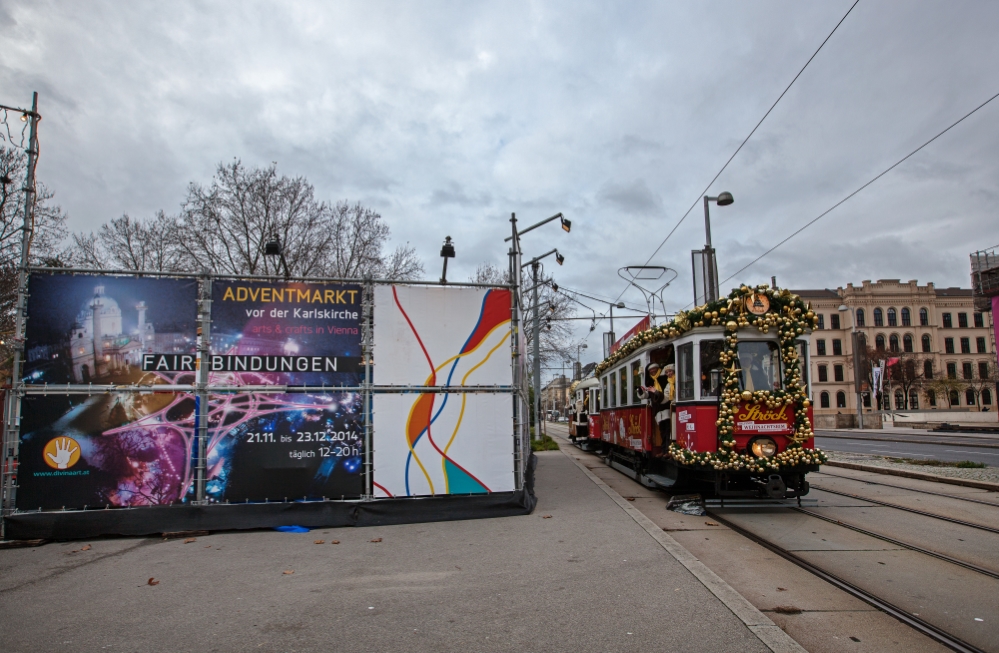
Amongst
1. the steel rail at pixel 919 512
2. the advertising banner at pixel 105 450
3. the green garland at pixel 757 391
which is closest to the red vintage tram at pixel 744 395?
the green garland at pixel 757 391

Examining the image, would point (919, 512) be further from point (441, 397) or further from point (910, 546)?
point (441, 397)

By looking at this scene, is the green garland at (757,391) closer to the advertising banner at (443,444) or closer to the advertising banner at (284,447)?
the advertising banner at (443,444)

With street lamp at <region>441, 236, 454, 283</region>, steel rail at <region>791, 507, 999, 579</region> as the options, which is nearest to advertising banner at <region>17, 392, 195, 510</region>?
street lamp at <region>441, 236, 454, 283</region>

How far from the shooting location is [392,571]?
6395 millimetres

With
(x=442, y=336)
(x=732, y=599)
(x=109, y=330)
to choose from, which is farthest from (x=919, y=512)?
(x=109, y=330)

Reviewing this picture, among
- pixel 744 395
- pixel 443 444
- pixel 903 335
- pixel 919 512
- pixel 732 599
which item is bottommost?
pixel 919 512

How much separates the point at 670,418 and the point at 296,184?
80.3ft

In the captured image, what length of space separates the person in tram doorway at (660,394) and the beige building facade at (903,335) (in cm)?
7165

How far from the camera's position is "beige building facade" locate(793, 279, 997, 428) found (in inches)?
2992

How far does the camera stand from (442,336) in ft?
30.7

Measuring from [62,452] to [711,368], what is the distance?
9.13 meters

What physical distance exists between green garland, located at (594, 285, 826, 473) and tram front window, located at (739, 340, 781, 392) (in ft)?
0.36

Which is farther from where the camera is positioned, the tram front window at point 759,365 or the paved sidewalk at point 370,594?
the tram front window at point 759,365

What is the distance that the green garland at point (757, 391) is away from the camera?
30.6ft
